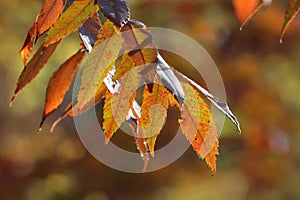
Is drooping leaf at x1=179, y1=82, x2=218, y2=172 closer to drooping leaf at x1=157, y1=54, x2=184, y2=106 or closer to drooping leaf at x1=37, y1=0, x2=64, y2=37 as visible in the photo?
drooping leaf at x1=157, y1=54, x2=184, y2=106

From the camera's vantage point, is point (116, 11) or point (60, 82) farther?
point (60, 82)

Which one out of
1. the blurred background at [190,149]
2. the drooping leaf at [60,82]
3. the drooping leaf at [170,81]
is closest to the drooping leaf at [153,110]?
the drooping leaf at [170,81]

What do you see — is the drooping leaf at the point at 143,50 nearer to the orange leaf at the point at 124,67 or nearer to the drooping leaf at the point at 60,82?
the orange leaf at the point at 124,67

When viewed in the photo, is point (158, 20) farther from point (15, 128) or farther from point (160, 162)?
point (15, 128)

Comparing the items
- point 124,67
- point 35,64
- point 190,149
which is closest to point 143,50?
point 124,67

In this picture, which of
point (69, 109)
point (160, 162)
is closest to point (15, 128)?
point (160, 162)

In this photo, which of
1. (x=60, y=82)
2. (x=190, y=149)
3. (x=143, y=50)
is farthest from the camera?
(x=190, y=149)

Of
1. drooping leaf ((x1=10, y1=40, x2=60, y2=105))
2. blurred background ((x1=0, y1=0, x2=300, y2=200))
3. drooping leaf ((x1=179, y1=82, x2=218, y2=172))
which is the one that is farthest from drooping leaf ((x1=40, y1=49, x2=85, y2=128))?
blurred background ((x1=0, y1=0, x2=300, y2=200))

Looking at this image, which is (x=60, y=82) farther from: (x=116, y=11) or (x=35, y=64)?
(x=116, y=11)
